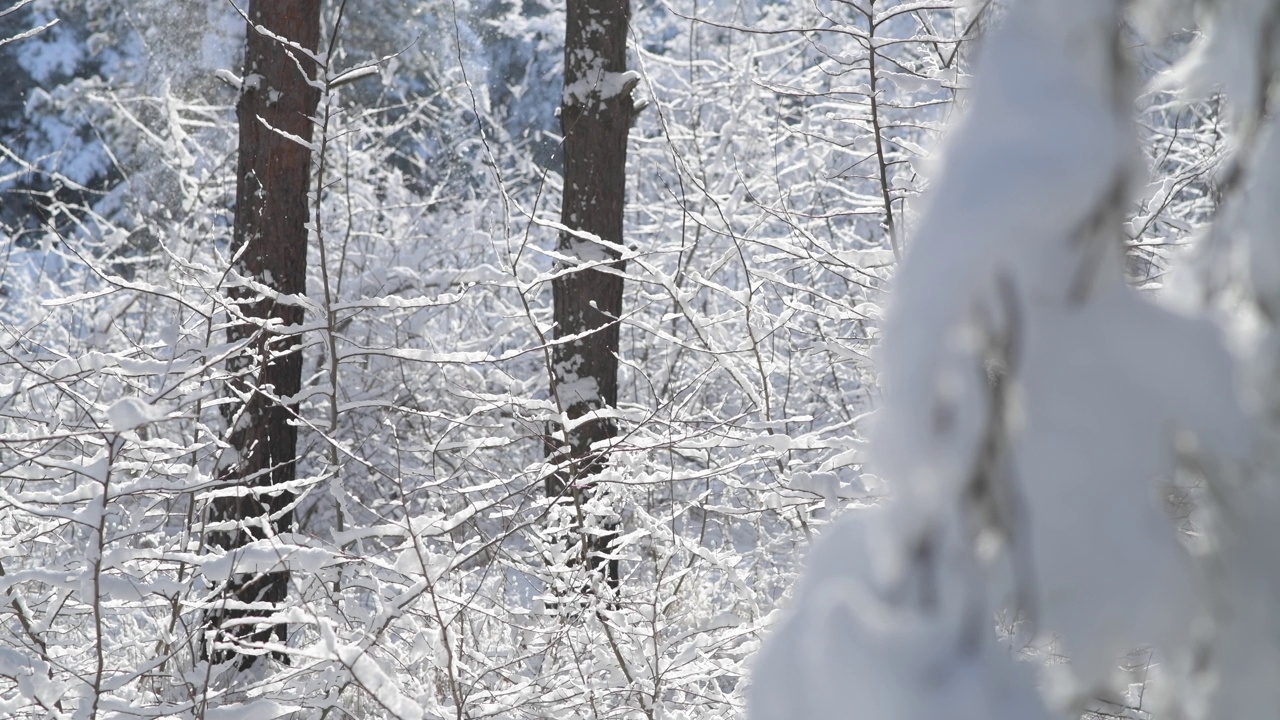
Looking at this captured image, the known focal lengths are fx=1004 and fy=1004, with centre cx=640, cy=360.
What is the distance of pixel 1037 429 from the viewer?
22.5 inches

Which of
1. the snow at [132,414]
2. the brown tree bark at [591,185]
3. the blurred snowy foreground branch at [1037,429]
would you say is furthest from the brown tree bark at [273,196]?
the blurred snowy foreground branch at [1037,429]

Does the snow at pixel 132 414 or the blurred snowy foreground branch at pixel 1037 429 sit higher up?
the blurred snowy foreground branch at pixel 1037 429

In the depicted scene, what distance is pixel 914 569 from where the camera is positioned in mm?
570

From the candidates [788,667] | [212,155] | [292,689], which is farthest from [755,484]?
[212,155]

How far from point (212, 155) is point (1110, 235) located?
9.10 m

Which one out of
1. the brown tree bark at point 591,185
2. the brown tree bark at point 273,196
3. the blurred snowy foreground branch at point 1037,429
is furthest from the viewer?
the brown tree bark at point 591,185

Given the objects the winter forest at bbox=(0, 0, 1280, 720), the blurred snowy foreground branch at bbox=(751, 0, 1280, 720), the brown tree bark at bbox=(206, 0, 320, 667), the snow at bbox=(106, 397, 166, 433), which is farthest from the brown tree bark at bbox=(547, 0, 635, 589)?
the blurred snowy foreground branch at bbox=(751, 0, 1280, 720)

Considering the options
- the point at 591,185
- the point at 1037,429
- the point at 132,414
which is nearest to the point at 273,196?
the point at 591,185

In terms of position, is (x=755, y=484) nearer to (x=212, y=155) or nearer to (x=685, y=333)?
(x=685, y=333)

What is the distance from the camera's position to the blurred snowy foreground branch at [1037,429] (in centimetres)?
54

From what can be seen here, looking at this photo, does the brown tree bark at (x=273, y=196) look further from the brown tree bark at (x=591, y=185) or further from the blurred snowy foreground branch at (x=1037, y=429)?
the blurred snowy foreground branch at (x=1037, y=429)

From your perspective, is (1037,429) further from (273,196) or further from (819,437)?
(273,196)

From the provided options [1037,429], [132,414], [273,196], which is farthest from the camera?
[273,196]

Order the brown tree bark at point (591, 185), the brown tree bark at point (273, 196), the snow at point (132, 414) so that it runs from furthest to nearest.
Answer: the brown tree bark at point (591, 185), the brown tree bark at point (273, 196), the snow at point (132, 414)
